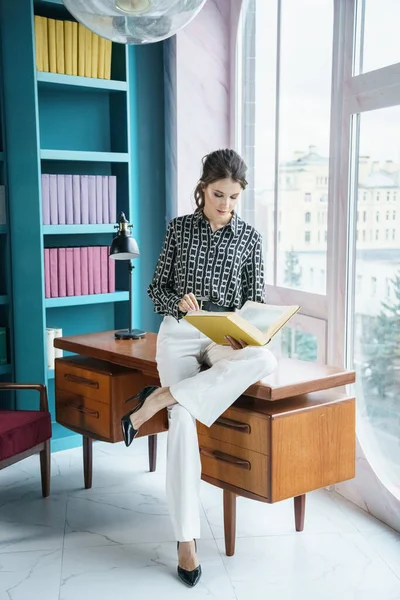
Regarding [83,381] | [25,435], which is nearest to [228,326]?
[83,381]

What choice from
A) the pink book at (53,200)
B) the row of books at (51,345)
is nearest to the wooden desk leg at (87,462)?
the row of books at (51,345)

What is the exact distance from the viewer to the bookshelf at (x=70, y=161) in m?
3.56

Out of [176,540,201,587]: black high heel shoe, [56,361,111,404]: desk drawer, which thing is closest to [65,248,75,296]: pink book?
[56,361,111,404]: desk drawer

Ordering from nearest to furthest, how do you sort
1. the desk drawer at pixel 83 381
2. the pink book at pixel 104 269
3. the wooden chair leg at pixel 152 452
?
the desk drawer at pixel 83 381
the wooden chair leg at pixel 152 452
the pink book at pixel 104 269

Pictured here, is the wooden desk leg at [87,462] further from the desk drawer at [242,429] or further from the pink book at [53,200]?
the pink book at [53,200]

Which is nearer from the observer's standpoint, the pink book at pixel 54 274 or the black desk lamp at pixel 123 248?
the black desk lamp at pixel 123 248

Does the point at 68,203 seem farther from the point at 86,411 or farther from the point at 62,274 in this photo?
the point at 86,411

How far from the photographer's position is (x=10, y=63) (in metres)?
3.51

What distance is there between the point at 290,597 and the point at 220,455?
Answer: 1.73 feet

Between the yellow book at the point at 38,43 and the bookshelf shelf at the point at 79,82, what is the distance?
0.06m

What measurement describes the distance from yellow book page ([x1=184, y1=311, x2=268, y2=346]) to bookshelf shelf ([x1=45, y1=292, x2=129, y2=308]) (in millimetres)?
1391

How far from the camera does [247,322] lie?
2.48 metres

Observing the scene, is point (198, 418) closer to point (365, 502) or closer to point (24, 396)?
point (365, 502)

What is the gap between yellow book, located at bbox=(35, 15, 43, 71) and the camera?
3518 mm
